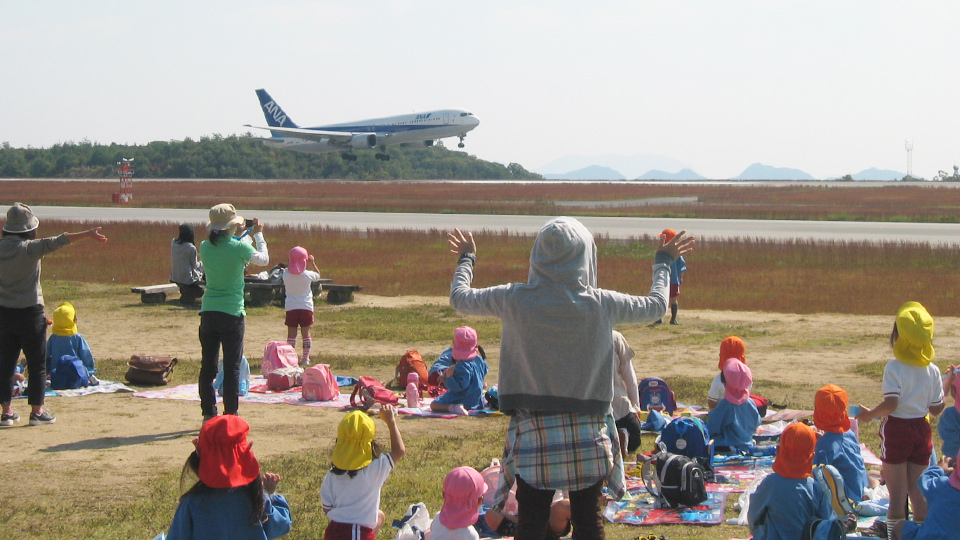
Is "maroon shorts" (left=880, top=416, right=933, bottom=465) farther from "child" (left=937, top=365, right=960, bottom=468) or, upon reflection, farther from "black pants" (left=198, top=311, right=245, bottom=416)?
"black pants" (left=198, top=311, right=245, bottom=416)

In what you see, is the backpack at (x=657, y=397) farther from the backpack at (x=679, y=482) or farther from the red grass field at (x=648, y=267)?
the red grass field at (x=648, y=267)

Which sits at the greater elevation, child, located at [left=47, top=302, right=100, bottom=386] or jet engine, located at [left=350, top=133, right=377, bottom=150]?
jet engine, located at [left=350, top=133, right=377, bottom=150]

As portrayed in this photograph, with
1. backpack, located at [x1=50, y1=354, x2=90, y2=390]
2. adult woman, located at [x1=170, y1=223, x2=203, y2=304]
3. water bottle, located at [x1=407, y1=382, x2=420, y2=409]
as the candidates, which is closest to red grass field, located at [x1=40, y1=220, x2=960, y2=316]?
adult woman, located at [x1=170, y1=223, x2=203, y2=304]

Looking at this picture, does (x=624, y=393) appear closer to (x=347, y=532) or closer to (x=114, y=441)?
(x=347, y=532)

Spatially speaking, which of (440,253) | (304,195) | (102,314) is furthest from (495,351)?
(304,195)

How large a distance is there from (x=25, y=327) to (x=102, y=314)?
28.7ft

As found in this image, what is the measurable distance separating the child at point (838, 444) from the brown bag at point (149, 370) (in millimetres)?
7047

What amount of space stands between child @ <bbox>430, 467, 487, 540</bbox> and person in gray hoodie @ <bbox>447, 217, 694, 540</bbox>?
1.88ft

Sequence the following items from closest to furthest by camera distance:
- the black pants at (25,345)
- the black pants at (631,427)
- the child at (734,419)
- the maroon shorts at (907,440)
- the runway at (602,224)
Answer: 1. the maroon shorts at (907,440)
2. the black pants at (631,427)
3. the child at (734,419)
4. the black pants at (25,345)
5. the runway at (602,224)

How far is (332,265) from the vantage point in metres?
25.0

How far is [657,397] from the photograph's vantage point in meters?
8.78

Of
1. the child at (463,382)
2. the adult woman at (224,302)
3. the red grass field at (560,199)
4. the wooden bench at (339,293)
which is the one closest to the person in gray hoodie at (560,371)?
the adult woman at (224,302)

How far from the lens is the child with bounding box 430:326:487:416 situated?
362 inches

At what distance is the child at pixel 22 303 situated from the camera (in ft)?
26.3
